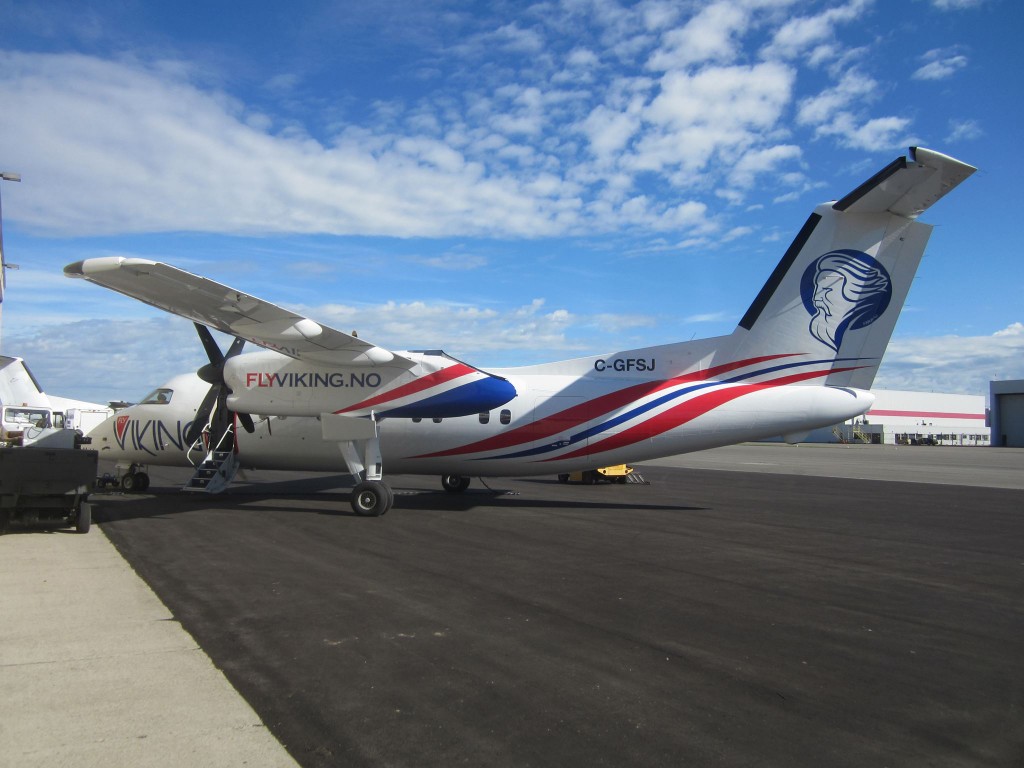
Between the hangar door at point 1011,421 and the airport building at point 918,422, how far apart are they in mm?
8927

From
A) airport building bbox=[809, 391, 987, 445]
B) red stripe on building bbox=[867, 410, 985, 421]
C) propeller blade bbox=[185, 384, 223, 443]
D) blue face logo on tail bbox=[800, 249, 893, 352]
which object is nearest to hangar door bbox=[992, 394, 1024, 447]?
airport building bbox=[809, 391, 987, 445]

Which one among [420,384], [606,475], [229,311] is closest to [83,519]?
[229,311]

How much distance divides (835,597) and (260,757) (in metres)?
6.12

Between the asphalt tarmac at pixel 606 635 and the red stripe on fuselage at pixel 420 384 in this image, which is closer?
the asphalt tarmac at pixel 606 635

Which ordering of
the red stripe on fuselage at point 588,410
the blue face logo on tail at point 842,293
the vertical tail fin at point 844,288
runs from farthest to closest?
the red stripe on fuselage at point 588,410, the blue face logo on tail at point 842,293, the vertical tail fin at point 844,288

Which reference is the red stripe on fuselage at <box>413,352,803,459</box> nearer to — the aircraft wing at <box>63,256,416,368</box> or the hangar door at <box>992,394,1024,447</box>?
the aircraft wing at <box>63,256,416,368</box>

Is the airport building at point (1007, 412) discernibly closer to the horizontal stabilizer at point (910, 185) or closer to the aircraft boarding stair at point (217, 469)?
the horizontal stabilizer at point (910, 185)

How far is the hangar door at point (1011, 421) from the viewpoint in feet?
258

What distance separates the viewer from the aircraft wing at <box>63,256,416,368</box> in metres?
11.0

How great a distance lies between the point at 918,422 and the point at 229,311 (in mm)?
114501

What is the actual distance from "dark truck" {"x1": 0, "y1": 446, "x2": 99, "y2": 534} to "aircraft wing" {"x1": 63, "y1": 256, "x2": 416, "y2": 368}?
2934mm

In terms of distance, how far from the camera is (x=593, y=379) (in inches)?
588

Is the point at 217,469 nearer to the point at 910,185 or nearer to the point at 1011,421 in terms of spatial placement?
the point at 910,185

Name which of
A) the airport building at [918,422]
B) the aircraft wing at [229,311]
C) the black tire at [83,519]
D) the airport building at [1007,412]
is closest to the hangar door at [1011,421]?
the airport building at [1007,412]
